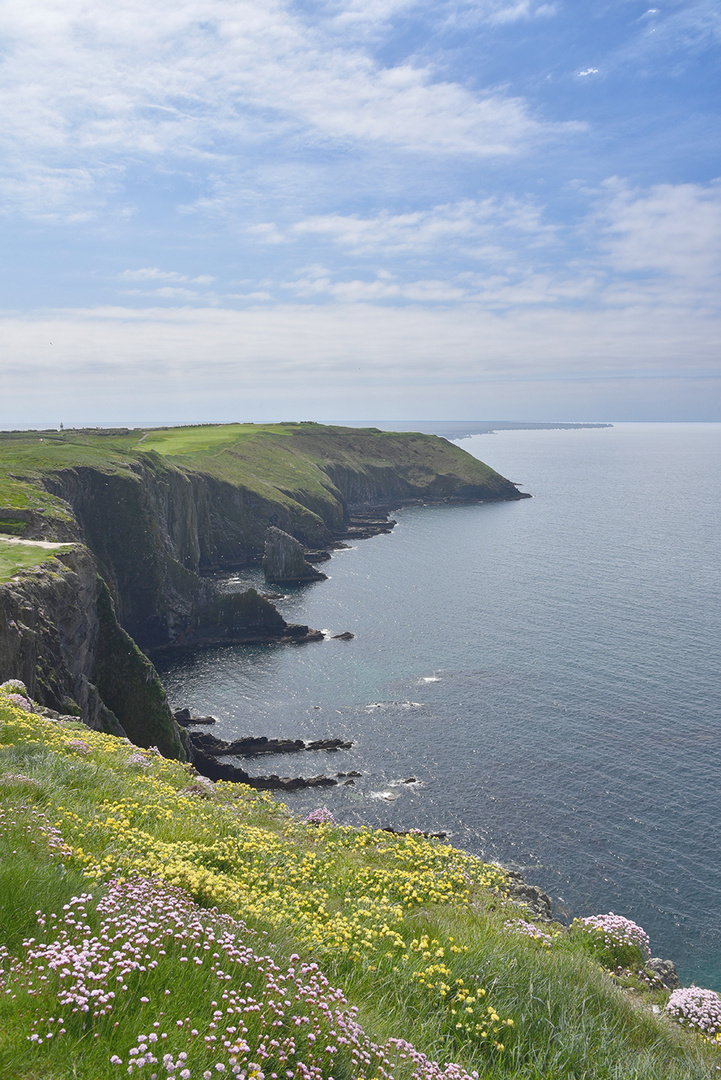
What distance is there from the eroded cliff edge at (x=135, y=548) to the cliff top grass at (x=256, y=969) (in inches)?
1016

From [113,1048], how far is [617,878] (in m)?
40.2

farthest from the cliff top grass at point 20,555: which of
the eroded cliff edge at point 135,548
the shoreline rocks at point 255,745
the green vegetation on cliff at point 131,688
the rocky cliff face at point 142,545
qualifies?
the shoreline rocks at point 255,745

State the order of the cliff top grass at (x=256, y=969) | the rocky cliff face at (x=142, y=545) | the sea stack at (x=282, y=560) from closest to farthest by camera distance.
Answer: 1. the cliff top grass at (x=256, y=969)
2. the rocky cliff face at (x=142, y=545)
3. the sea stack at (x=282, y=560)

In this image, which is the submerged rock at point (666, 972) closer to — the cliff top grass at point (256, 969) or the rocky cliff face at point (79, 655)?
the cliff top grass at point (256, 969)

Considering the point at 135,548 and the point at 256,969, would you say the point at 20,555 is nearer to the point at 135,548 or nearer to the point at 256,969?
the point at 135,548

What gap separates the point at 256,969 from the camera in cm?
711

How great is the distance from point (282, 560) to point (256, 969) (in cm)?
10980

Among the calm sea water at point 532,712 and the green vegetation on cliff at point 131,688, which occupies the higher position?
the green vegetation on cliff at point 131,688

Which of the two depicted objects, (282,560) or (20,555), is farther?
(282,560)

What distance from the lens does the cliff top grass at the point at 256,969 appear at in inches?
223

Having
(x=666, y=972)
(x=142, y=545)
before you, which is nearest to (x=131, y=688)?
(x=142, y=545)

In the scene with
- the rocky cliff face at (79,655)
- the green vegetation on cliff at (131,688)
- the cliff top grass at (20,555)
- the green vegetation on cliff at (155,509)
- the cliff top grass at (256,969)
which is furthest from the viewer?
the green vegetation on cliff at (155,509)

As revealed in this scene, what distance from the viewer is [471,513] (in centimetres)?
18700

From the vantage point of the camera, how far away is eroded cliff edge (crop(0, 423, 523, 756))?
4116 centimetres
